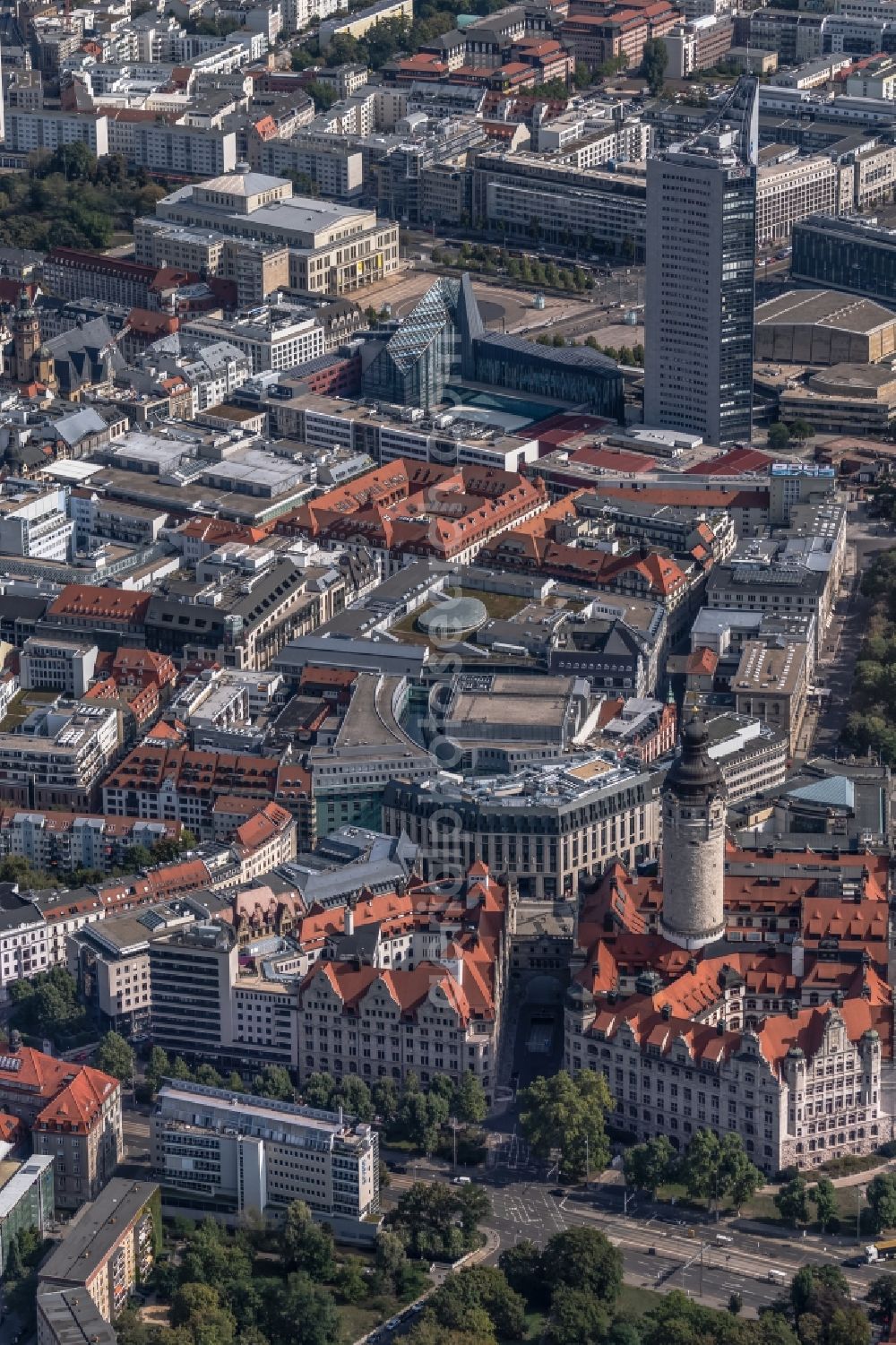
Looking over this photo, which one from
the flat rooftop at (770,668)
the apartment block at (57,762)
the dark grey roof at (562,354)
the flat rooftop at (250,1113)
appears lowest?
the flat rooftop at (250,1113)

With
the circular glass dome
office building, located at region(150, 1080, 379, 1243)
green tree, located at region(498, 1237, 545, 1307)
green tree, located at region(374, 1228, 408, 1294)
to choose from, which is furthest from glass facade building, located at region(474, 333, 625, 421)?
green tree, located at region(498, 1237, 545, 1307)

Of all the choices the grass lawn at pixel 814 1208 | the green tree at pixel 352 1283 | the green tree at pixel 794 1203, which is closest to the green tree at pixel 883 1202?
the grass lawn at pixel 814 1208

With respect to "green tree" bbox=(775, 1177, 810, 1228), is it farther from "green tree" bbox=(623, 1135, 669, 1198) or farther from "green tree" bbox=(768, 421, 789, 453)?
"green tree" bbox=(768, 421, 789, 453)

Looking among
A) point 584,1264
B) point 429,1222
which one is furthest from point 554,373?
point 584,1264

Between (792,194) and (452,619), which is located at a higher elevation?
(792,194)

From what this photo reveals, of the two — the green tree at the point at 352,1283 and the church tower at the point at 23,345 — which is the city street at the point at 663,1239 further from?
the church tower at the point at 23,345

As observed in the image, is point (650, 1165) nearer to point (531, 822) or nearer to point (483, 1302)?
point (483, 1302)
